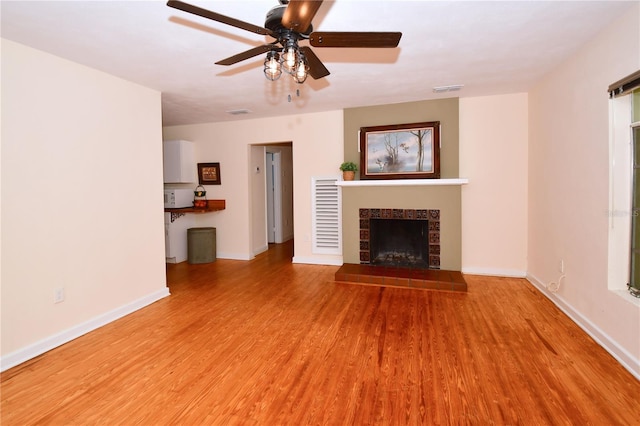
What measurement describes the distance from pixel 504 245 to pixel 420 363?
2.83 meters

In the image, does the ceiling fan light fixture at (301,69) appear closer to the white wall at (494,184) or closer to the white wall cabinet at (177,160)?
the white wall at (494,184)

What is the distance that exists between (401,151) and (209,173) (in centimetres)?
336

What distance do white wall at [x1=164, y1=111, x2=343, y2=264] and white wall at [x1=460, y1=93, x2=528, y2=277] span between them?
1.88 meters

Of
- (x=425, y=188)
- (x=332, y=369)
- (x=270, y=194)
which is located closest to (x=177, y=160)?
(x=270, y=194)

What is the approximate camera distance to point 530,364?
2309 mm

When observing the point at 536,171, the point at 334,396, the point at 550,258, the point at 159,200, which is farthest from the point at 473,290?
the point at 159,200

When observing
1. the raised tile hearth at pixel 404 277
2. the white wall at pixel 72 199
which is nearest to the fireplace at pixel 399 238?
the raised tile hearth at pixel 404 277

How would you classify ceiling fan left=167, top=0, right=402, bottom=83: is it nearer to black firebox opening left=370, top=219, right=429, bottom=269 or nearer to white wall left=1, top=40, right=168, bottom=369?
white wall left=1, top=40, right=168, bottom=369

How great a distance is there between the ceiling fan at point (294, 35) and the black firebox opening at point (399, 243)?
3.21m

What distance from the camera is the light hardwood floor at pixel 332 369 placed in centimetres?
186

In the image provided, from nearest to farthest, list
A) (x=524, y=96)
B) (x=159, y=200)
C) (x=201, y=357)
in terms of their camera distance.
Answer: (x=201, y=357)
(x=159, y=200)
(x=524, y=96)

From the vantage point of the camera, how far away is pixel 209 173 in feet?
19.2

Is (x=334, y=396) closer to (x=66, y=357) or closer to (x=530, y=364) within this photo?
(x=530, y=364)

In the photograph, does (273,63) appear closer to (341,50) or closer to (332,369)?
(341,50)
